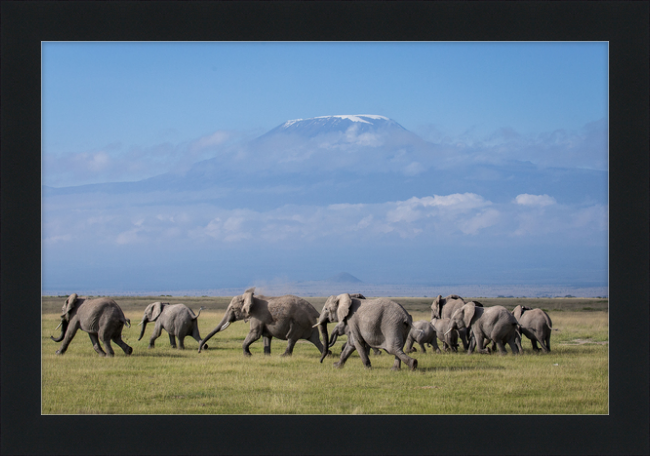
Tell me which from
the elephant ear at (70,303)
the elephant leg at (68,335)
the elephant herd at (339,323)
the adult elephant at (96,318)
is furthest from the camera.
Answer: the elephant leg at (68,335)

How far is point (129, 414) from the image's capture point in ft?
54.6

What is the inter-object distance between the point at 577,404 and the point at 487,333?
26.9ft

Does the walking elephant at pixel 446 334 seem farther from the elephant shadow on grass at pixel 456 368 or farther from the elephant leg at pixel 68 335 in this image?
the elephant leg at pixel 68 335

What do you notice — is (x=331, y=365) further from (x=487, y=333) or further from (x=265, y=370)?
(x=487, y=333)

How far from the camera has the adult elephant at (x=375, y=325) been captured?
68.1 feet

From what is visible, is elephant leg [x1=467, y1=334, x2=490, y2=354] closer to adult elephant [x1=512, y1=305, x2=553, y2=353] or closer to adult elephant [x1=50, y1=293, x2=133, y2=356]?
adult elephant [x1=512, y1=305, x2=553, y2=353]

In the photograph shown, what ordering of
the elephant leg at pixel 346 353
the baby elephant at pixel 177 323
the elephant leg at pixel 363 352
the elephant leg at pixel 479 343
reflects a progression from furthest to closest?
the baby elephant at pixel 177 323
the elephant leg at pixel 479 343
the elephant leg at pixel 346 353
the elephant leg at pixel 363 352

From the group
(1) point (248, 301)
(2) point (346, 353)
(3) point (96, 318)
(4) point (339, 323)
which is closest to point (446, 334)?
(2) point (346, 353)

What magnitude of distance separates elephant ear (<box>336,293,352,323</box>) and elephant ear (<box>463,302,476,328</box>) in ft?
21.6

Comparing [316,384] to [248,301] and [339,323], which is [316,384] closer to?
[339,323]

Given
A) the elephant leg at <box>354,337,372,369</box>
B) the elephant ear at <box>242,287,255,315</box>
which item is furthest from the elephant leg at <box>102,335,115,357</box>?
the elephant leg at <box>354,337,372,369</box>

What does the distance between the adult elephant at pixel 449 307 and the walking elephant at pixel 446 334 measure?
1.01 feet

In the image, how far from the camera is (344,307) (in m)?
21.9

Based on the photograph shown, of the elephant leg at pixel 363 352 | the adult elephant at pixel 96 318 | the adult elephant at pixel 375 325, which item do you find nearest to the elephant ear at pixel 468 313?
the adult elephant at pixel 375 325
